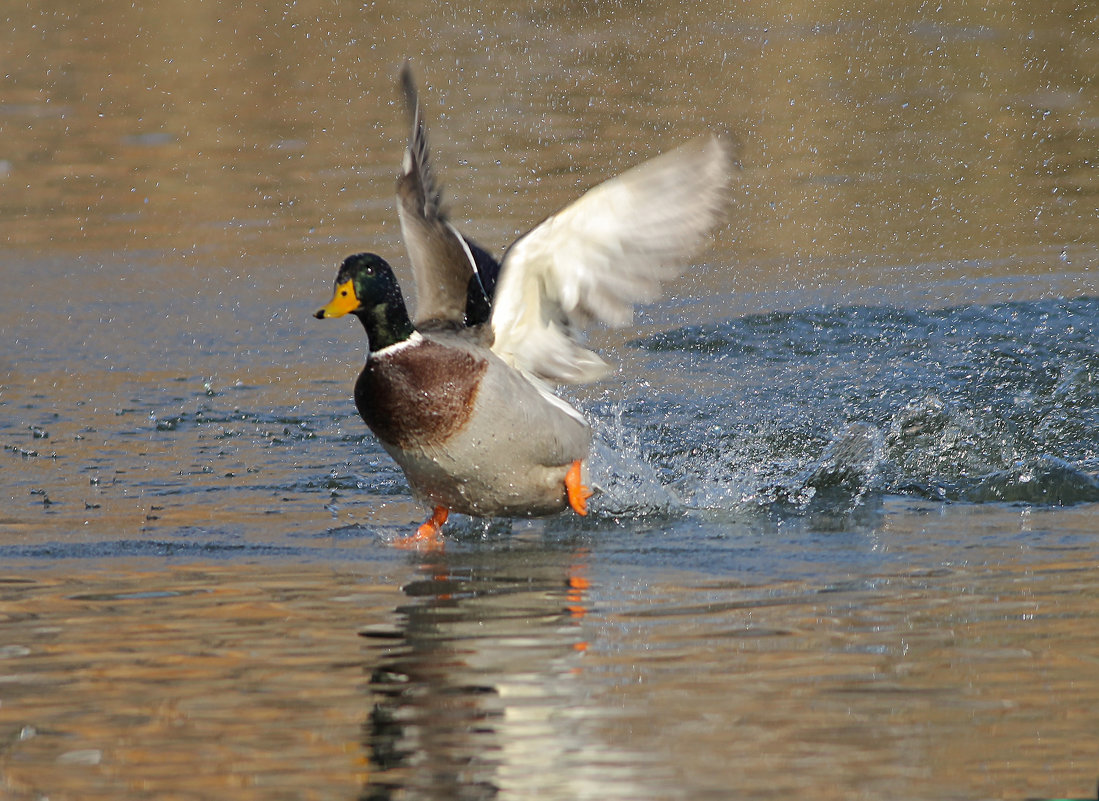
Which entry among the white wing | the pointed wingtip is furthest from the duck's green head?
the pointed wingtip

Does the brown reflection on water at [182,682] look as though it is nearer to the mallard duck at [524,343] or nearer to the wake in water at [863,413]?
the mallard duck at [524,343]

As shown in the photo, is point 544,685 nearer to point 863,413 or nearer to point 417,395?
point 417,395

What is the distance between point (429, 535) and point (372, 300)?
3.01 feet

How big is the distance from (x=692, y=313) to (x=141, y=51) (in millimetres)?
10267

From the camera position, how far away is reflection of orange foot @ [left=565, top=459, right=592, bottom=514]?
20.7ft

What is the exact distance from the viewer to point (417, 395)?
18.8ft

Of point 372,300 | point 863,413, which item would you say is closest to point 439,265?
point 372,300

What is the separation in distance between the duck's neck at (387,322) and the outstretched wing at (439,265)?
583 mm

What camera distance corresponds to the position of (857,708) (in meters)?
3.96

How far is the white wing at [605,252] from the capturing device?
5699 millimetres

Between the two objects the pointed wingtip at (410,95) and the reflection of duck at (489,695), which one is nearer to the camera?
the reflection of duck at (489,695)

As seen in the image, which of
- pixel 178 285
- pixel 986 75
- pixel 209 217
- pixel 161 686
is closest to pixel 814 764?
pixel 161 686

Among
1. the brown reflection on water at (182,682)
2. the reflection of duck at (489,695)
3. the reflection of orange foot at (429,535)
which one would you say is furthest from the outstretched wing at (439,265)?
the brown reflection on water at (182,682)

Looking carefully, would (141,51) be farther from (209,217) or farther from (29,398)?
(29,398)
